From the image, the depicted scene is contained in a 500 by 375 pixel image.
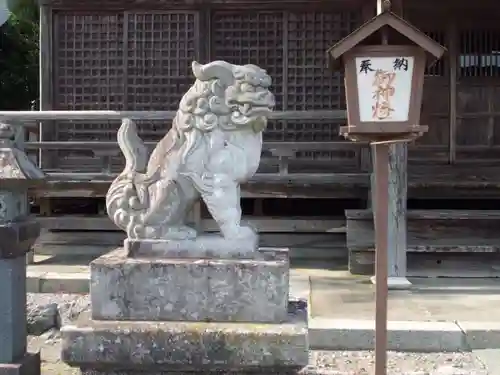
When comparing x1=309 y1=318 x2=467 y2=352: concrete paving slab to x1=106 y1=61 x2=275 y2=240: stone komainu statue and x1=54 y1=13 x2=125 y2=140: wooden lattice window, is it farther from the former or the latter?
x1=54 y1=13 x2=125 y2=140: wooden lattice window

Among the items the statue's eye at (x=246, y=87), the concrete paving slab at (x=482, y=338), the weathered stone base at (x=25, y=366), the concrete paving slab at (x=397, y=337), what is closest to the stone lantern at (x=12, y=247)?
the weathered stone base at (x=25, y=366)

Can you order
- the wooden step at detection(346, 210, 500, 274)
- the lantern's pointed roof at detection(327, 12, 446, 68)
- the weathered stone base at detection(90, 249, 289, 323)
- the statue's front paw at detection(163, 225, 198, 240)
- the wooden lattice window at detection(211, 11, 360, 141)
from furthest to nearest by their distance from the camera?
the wooden lattice window at detection(211, 11, 360, 141) → the wooden step at detection(346, 210, 500, 274) → the statue's front paw at detection(163, 225, 198, 240) → the lantern's pointed roof at detection(327, 12, 446, 68) → the weathered stone base at detection(90, 249, 289, 323)

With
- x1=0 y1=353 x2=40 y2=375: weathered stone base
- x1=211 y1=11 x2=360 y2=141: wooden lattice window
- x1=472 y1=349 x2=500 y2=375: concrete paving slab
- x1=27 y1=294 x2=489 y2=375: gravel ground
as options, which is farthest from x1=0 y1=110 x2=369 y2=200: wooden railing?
x1=0 y1=353 x2=40 y2=375: weathered stone base

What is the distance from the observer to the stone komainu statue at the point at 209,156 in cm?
394

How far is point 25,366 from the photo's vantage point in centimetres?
418

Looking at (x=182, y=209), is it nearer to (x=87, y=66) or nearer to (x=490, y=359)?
Result: (x=490, y=359)

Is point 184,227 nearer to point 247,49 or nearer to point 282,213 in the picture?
point 247,49

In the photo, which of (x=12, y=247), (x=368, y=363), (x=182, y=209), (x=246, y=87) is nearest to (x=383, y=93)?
(x=246, y=87)

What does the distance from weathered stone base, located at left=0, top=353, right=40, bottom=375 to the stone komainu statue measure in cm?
106

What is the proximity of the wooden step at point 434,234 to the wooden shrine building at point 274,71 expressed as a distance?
0.77 m

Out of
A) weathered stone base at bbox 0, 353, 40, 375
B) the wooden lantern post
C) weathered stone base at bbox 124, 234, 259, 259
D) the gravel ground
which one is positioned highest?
the wooden lantern post

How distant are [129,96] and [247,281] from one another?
230 inches

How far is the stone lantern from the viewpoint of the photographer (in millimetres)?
4094

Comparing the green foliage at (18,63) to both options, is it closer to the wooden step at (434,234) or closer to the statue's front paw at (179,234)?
the wooden step at (434,234)
